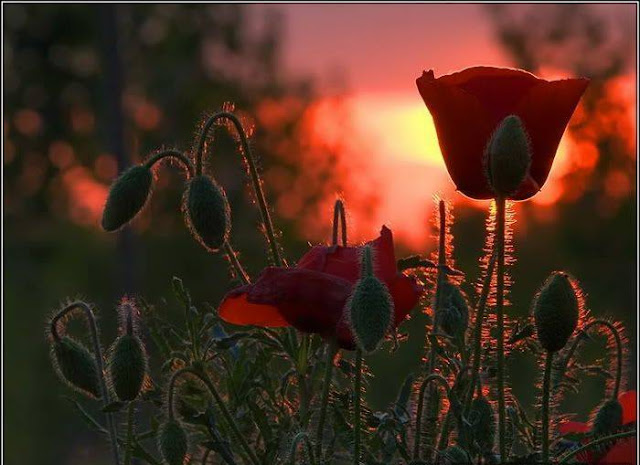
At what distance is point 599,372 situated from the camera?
0.76 meters

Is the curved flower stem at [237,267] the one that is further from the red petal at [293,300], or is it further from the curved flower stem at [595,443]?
the curved flower stem at [595,443]

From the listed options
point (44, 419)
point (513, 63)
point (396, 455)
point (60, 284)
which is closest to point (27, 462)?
point (44, 419)

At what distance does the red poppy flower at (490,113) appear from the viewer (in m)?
0.69

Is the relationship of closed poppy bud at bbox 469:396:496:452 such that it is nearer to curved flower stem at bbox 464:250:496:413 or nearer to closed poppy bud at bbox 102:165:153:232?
curved flower stem at bbox 464:250:496:413

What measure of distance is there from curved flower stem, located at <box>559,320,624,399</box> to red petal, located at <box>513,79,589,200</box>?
87 millimetres

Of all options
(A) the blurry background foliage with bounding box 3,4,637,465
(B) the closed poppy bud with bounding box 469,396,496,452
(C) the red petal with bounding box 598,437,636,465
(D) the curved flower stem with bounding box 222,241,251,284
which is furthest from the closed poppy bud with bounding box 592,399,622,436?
(A) the blurry background foliage with bounding box 3,4,637,465

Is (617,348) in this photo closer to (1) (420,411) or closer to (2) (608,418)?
(2) (608,418)

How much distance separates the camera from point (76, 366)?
0.74m

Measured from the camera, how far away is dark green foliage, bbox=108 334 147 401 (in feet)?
2.26

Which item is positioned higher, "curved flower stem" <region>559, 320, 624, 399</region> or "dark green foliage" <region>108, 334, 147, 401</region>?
"curved flower stem" <region>559, 320, 624, 399</region>

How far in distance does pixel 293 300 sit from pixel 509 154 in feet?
0.44

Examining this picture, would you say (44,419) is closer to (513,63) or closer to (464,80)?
(513,63)

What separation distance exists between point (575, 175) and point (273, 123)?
1614 millimetres

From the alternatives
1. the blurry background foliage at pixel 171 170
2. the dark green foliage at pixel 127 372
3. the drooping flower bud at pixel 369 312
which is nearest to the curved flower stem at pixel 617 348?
the drooping flower bud at pixel 369 312
